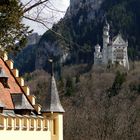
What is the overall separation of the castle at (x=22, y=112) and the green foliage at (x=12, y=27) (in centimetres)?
752

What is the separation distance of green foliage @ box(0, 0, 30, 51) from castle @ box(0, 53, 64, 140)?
7522 millimetres

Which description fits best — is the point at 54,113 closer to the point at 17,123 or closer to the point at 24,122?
the point at 24,122

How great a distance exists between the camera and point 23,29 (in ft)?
68.5

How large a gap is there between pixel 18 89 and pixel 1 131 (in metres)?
6.01

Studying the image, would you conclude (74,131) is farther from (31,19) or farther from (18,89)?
(31,19)

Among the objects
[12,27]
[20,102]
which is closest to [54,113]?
[20,102]

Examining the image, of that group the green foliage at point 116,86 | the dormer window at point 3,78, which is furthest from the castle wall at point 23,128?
the green foliage at point 116,86

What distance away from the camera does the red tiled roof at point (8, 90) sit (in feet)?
100

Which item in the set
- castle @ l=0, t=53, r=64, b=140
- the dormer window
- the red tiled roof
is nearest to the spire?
castle @ l=0, t=53, r=64, b=140

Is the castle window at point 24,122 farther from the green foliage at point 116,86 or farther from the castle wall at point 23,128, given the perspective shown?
the green foliage at point 116,86

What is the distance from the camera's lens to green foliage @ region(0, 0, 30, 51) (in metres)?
19.9

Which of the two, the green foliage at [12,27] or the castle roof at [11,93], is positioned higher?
the green foliage at [12,27]

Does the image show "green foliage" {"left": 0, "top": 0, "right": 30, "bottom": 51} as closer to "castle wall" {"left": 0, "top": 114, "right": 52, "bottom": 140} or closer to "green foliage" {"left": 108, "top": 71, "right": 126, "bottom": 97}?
"castle wall" {"left": 0, "top": 114, "right": 52, "bottom": 140}

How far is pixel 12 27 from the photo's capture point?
67.2 feet
